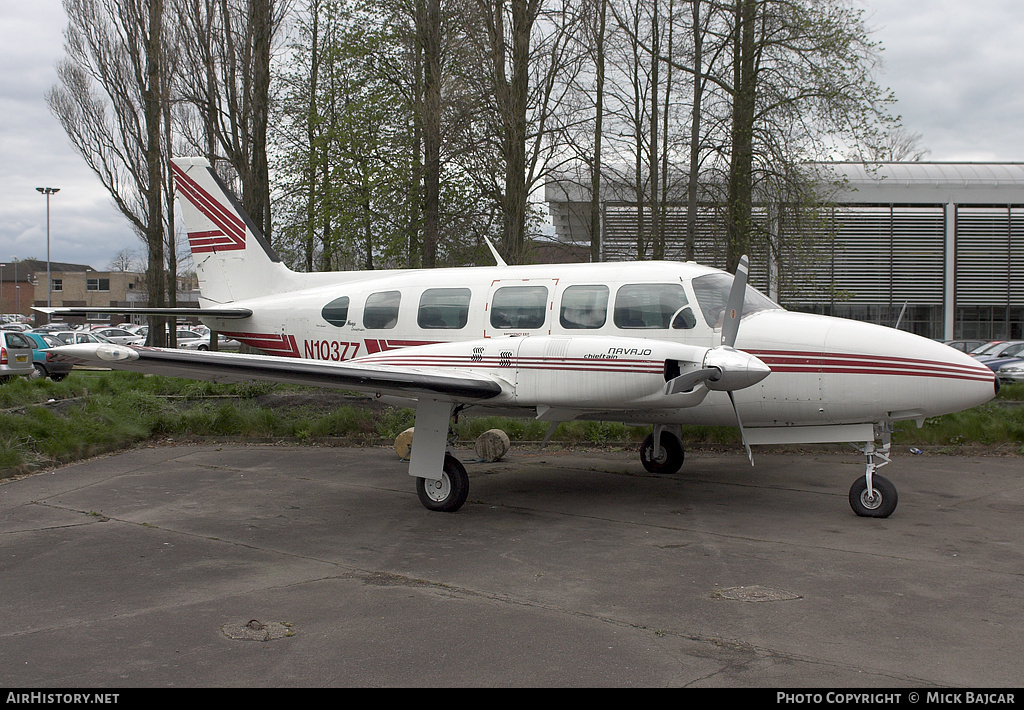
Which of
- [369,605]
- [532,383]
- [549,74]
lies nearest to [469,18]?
[549,74]

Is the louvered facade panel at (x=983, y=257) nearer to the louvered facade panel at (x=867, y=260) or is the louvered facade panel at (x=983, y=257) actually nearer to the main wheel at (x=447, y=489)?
the louvered facade panel at (x=867, y=260)

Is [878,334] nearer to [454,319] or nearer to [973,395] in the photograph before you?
[973,395]

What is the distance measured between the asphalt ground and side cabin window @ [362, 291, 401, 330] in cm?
203

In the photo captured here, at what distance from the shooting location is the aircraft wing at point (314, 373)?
7191mm

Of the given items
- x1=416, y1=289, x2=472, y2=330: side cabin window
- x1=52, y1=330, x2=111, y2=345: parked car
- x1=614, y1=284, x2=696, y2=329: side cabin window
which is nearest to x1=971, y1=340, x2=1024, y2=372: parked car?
x1=614, y1=284, x2=696, y2=329: side cabin window

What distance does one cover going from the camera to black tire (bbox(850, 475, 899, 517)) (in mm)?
7883

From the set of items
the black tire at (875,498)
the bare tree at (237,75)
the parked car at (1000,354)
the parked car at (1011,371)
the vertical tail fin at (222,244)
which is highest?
the bare tree at (237,75)

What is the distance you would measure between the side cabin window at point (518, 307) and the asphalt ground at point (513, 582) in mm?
2036

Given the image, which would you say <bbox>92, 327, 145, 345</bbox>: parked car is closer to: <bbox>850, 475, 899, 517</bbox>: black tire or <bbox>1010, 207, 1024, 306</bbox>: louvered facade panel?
<bbox>850, 475, 899, 517</bbox>: black tire

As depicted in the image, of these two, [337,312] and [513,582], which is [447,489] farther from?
[337,312]

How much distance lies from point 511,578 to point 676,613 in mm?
1392

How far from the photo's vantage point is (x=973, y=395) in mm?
7676

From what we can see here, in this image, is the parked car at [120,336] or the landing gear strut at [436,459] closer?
the landing gear strut at [436,459]

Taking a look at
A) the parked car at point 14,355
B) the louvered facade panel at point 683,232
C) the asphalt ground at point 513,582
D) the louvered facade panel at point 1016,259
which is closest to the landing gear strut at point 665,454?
the asphalt ground at point 513,582
